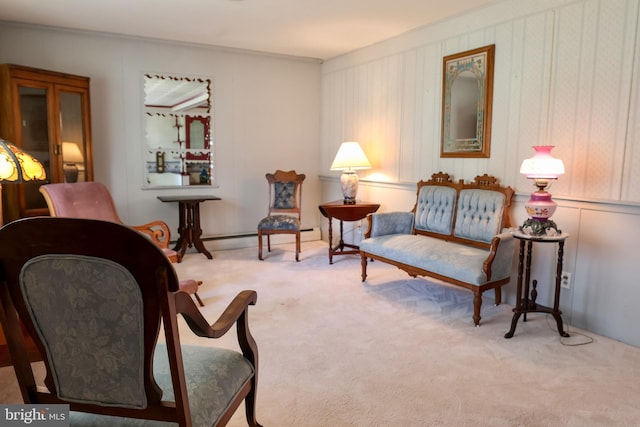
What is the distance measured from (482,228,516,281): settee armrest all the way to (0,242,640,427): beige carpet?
334 millimetres

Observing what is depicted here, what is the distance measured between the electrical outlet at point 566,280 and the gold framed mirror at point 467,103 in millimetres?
1098

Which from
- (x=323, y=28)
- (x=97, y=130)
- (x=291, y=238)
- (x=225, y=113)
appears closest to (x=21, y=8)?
(x=97, y=130)

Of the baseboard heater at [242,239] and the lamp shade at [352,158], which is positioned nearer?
the lamp shade at [352,158]

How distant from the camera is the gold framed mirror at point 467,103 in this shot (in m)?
3.64

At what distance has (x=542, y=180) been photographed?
2.89m

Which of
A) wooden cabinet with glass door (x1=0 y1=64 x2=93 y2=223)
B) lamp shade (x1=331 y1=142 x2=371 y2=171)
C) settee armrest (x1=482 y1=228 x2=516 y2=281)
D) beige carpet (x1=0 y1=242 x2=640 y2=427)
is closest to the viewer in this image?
beige carpet (x1=0 y1=242 x2=640 y2=427)

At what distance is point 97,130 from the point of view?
476 cm

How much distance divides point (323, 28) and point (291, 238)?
2.66 metres

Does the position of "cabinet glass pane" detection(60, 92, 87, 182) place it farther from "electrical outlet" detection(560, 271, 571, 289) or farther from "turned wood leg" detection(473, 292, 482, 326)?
"electrical outlet" detection(560, 271, 571, 289)

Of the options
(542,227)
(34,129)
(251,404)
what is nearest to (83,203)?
(34,129)

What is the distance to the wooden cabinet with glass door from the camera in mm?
3887

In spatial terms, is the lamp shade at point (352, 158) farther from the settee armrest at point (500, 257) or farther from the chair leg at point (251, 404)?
the chair leg at point (251, 404)

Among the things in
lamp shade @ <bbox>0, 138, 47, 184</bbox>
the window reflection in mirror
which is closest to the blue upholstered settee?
the window reflection in mirror

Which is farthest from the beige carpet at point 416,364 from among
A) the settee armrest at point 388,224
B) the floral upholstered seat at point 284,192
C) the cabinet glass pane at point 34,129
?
the cabinet glass pane at point 34,129
